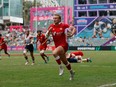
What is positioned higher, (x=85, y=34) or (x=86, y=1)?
(x=86, y=1)

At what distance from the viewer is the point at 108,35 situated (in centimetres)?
6625

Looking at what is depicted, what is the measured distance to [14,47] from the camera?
60.8 metres

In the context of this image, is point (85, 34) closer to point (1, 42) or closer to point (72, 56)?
point (1, 42)

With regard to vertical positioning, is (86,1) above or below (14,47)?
above

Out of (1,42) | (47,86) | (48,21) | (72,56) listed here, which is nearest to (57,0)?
(48,21)

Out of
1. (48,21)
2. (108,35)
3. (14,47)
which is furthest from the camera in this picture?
(48,21)

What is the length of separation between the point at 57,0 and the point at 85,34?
165ft

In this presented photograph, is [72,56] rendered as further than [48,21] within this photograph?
No

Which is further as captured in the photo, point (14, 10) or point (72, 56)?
point (14, 10)

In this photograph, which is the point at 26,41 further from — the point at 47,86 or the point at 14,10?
the point at 14,10

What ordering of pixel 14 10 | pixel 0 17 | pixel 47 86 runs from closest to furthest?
pixel 47 86 → pixel 0 17 → pixel 14 10

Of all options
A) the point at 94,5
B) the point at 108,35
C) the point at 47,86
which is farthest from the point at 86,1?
the point at 47,86

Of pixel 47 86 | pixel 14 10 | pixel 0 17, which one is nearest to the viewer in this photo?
pixel 47 86

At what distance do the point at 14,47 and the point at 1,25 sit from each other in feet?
167
